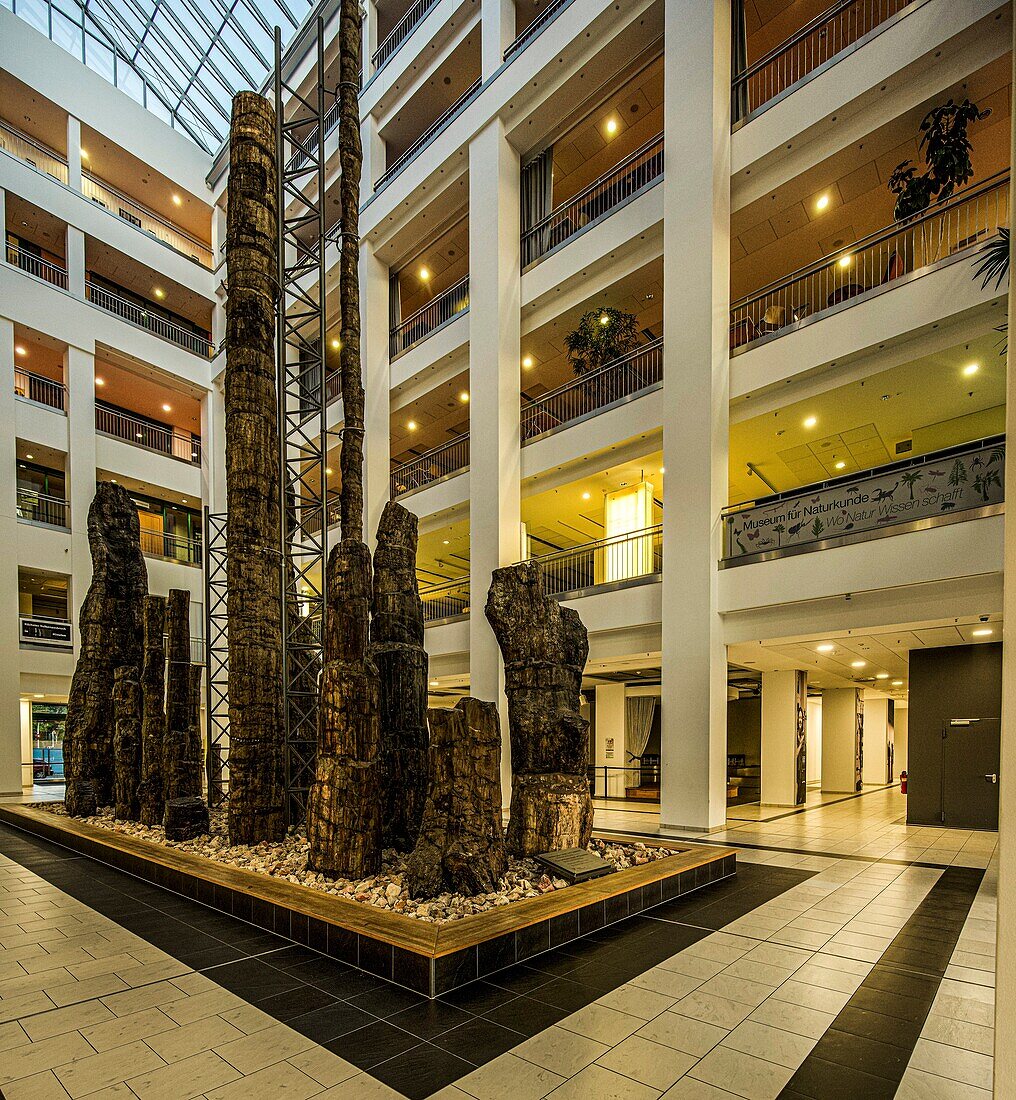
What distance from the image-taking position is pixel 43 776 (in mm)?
23094

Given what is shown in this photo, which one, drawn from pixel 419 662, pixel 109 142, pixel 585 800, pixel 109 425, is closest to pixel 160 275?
pixel 109 142

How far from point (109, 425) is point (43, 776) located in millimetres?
12321

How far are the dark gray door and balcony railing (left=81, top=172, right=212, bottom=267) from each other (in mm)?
25846

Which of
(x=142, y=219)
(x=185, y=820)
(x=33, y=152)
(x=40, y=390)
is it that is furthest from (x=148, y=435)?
(x=185, y=820)

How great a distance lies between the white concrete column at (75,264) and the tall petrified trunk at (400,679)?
1757 cm

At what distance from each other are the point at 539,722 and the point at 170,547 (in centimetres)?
2044

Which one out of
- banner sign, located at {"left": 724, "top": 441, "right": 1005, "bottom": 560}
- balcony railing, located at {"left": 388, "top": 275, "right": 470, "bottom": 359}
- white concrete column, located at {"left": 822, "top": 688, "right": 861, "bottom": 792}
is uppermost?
balcony railing, located at {"left": 388, "top": 275, "right": 470, "bottom": 359}

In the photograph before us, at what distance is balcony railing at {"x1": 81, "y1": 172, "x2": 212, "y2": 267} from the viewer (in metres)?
22.2

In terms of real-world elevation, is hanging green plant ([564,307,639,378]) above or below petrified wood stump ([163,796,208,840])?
above

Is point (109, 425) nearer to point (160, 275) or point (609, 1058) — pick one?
point (160, 275)

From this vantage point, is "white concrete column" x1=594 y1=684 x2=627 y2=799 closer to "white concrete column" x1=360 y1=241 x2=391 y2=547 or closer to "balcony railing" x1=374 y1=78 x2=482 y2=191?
"white concrete column" x1=360 y1=241 x2=391 y2=547

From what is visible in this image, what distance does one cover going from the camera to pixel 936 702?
11961 mm

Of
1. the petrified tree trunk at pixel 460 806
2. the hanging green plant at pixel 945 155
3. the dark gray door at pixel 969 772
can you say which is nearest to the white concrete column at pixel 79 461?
the petrified tree trunk at pixel 460 806

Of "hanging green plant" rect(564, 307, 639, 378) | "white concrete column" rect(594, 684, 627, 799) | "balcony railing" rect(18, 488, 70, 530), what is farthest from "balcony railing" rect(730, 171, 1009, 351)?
"balcony railing" rect(18, 488, 70, 530)
